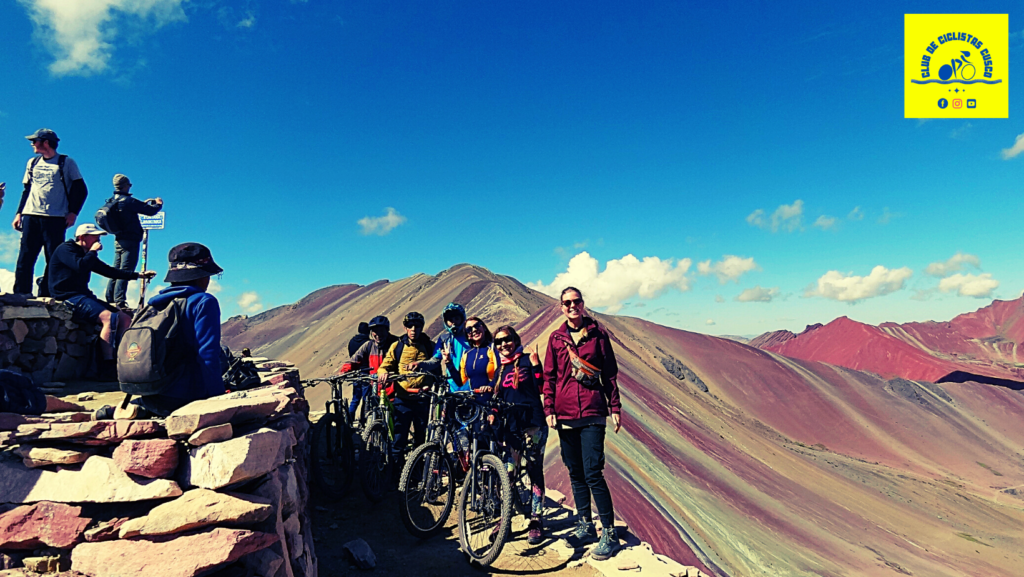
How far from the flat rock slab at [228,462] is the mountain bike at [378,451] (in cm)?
287

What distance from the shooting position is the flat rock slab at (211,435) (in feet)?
7.37

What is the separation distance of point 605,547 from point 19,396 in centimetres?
404

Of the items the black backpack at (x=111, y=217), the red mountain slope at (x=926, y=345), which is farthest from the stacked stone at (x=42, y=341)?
the red mountain slope at (x=926, y=345)

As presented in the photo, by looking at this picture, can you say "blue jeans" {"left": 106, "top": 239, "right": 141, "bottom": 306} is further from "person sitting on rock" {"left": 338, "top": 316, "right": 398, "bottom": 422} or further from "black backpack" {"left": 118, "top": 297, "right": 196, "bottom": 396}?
"black backpack" {"left": 118, "top": 297, "right": 196, "bottom": 396}

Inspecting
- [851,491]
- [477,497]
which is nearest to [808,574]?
[851,491]

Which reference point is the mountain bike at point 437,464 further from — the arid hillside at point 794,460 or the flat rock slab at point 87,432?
the arid hillside at point 794,460

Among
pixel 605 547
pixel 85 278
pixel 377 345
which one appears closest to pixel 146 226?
pixel 85 278

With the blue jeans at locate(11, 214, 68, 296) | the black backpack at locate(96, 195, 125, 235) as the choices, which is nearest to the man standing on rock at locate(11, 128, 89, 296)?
the blue jeans at locate(11, 214, 68, 296)

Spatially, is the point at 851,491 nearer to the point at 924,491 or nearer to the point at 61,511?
the point at 924,491

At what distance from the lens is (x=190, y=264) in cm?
264

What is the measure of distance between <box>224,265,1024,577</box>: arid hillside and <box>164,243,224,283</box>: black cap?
9.59 m

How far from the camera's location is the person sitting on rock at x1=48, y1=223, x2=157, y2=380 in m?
4.79

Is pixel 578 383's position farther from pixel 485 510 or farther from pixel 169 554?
pixel 169 554

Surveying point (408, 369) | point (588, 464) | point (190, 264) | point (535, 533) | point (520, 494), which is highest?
point (190, 264)
